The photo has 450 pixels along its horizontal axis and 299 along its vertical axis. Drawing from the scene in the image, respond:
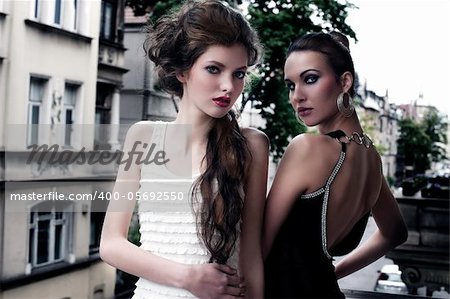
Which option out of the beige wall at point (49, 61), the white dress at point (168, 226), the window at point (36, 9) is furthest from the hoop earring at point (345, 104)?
the window at point (36, 9)

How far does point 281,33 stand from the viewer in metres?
3.18

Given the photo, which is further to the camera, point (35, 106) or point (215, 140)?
point (35, 106)

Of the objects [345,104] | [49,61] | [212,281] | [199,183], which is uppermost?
[49,61]

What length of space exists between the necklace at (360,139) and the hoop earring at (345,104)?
4 centimetres

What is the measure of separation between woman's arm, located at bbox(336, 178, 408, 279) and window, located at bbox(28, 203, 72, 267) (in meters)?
1.83

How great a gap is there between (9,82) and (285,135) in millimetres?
1528

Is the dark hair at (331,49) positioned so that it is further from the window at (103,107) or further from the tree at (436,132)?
the tree at (436,132)

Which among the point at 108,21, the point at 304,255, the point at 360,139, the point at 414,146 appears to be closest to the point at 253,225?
the point at 304,255

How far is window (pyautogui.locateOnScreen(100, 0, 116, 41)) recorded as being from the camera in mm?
2848

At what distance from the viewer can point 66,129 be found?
2588 millimetres

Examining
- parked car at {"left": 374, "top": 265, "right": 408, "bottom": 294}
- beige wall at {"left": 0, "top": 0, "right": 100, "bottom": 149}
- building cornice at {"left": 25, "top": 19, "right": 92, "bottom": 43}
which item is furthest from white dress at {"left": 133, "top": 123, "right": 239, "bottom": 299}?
parked car at {"left": 374, "top": 265, "right": 408, "bottom": 294}

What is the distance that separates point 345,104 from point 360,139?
7cm

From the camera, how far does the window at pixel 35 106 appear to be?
2441mm

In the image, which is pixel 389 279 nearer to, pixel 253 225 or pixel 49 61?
pixel 49 61
